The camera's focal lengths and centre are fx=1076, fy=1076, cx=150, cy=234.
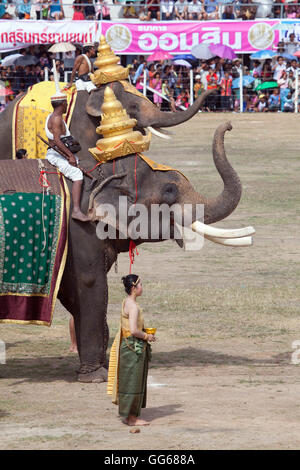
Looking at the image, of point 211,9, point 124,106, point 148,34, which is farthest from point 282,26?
point 124,106

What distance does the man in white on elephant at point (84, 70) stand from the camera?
13371 mm

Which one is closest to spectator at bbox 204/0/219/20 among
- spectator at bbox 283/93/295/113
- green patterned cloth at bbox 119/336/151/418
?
spectator at bbox 283/93/295/113

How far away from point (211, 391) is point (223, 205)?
1.84 meters

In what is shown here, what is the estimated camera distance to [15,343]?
1210cm

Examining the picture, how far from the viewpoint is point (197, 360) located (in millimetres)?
11109

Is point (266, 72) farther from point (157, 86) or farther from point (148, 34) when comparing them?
point (148, 34)

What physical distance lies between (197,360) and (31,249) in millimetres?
2248

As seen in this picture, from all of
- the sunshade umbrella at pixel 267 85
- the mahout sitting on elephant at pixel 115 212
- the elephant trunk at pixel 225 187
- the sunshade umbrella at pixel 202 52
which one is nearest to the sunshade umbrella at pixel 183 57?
the sunshade umbrella at pixel 202 52

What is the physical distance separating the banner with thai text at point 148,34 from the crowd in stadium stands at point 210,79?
0.52m

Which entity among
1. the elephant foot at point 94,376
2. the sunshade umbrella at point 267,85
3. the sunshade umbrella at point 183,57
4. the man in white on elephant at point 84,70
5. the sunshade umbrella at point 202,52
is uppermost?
the man in white on elephant at point 84,70

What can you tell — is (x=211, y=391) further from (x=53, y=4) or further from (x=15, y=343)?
(x=53, y=4)

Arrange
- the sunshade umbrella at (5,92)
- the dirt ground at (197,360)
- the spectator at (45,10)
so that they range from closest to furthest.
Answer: the dirt ground at (197,360) → the sunshade umbrella at (5,92) → the spectator at (45,10)

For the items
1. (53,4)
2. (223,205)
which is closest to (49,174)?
(223,205)

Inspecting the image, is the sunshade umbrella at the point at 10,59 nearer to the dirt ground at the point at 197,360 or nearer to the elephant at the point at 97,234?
the dirt ground at the point at 197,360
